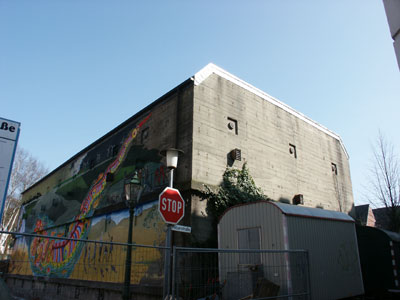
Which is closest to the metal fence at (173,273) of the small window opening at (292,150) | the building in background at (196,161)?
the building in background at (196,161)

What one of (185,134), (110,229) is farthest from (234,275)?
(110,229)

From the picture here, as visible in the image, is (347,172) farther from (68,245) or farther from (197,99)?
(68,245)

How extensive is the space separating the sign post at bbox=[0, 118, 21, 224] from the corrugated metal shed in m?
7.40

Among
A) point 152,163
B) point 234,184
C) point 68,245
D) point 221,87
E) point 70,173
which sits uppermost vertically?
point 221,87

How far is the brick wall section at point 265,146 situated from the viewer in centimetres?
1380

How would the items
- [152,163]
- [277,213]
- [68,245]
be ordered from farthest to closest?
1. [68,245]
2. [152,163]
3. [277,213]

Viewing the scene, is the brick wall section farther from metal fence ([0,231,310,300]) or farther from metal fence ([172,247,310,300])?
metal fence ([172,247,310,300])

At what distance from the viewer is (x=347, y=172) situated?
76.2ft

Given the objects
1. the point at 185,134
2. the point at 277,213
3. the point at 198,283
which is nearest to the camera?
the point at 277,213

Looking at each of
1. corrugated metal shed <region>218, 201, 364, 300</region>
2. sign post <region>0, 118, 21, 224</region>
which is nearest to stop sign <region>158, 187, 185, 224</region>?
sign post <region>0, 118, 21, 224</region>

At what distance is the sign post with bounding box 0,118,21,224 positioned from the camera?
15.9ft

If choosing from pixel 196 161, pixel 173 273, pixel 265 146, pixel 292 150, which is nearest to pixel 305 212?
pixel 196 161

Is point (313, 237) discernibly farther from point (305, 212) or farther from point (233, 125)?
point (233, 125)

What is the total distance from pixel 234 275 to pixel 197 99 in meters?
7.57
